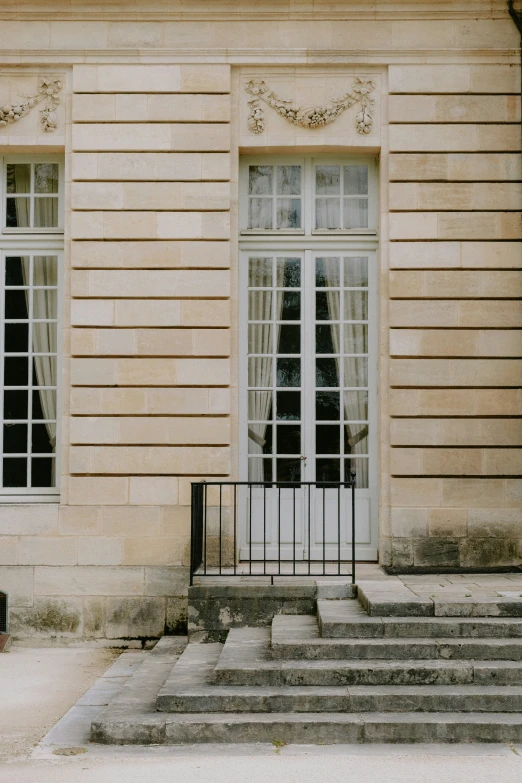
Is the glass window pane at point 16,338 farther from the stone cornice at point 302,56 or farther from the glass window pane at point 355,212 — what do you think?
the glass window pane at point 355,212

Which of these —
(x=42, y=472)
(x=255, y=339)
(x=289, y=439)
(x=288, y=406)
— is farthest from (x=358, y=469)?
(x=42, y=472)

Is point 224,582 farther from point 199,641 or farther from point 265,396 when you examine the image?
point 265,396

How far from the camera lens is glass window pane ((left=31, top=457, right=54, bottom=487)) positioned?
852 cm

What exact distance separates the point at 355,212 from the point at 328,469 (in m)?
2.51

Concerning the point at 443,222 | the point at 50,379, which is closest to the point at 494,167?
the point at 443,222

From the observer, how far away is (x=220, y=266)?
821cm

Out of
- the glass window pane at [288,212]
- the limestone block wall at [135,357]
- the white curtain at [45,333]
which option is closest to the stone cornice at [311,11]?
the limestone block wall at [135,357]

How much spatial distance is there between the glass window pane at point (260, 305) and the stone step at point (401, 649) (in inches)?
139

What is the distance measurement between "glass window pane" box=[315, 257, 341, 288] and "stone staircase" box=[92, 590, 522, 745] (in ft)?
11.0

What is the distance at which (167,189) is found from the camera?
8258 millimetres

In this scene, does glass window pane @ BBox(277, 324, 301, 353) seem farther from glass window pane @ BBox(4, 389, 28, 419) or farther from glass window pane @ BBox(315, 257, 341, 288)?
glass window pane @ BBox(4, 389, 28, 419)

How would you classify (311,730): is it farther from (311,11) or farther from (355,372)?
(311,11)

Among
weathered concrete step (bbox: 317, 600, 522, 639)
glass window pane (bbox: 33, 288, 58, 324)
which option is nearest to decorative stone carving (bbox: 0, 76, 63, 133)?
glass window pane (bbox: 33, 288, 58, 324)

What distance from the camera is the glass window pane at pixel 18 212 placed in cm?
866
